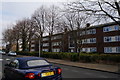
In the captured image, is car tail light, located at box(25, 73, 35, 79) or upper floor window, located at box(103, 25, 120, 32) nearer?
car tail light, located at box(25, 73, 35, 79)

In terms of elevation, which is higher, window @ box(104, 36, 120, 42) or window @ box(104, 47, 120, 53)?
window @ box(104, 36, 120, 42)

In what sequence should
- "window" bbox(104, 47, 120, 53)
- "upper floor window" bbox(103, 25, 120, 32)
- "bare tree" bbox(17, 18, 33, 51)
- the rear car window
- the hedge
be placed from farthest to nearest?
"bare tree" bbox(17, 18, 33, 51) < "upper floor window" bbox(103, 25, 120, 32) < "window" bbox(104, 47, 120, 53) < the hedge < the rear car window

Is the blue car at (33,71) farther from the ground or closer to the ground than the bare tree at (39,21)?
closer to the ground

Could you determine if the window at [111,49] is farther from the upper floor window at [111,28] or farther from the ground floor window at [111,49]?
the upper floor window at [111,28]

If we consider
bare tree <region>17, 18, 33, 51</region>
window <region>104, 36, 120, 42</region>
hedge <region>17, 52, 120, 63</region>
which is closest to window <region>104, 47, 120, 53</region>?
window <region>104, 36, 120, 42</region>

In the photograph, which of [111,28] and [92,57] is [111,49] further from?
[92,57]

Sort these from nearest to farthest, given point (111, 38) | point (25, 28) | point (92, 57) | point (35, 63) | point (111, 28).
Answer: point (35, 63)
point (92, 57)
point (111, 28)
point (111, 38)
point (25, 28)

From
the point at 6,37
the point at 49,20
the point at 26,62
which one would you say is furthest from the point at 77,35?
the point at 6,37

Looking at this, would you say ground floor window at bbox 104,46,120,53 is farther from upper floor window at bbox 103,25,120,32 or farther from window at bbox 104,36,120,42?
upper floor window at bbox 103,25,120,32

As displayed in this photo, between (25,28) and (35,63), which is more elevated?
(25,28)

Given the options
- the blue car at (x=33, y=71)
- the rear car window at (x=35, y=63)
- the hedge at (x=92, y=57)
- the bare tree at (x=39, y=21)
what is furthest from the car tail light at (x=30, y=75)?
the bare tree at (x=39, y=21)

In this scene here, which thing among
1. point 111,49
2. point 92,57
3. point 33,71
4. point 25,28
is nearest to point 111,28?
point 111,49

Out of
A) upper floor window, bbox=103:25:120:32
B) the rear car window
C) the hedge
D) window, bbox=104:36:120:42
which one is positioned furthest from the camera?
window, bbox=104:36:120:42

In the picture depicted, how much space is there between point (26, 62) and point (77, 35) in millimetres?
17126
